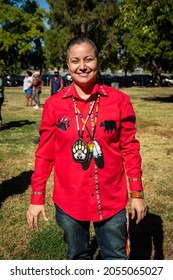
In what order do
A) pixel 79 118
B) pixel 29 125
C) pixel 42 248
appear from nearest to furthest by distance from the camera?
pixel 79 118 < pixel 42 248 < pixel 29 125

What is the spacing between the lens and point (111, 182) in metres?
2.50

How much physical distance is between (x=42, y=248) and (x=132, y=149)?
6.98 ft

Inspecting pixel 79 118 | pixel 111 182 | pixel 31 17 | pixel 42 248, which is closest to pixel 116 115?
pixel 79 118

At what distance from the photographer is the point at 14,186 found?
6.26 metres

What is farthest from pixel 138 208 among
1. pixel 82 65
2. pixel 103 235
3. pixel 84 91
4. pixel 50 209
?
pixel 50 209

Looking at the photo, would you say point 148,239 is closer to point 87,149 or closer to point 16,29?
point 87,149

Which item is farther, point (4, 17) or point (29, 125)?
point (4, 17)

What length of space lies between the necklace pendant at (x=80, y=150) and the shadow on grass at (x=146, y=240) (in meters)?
1.82

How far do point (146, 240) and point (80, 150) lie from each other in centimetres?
232

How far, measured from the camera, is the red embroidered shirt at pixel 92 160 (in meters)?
2.46

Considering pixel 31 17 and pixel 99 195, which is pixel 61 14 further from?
pixel 99 195

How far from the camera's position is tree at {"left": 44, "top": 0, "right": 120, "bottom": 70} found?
150 ft
